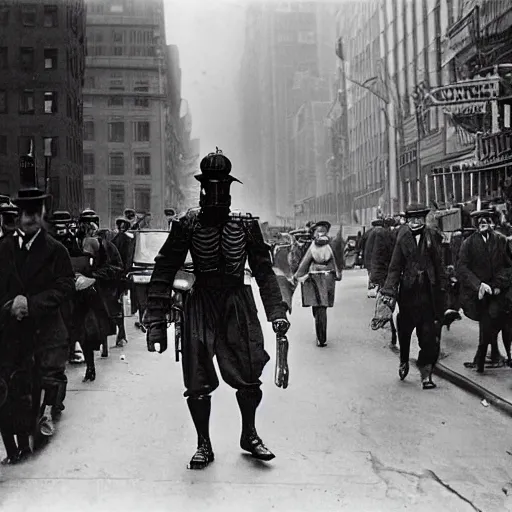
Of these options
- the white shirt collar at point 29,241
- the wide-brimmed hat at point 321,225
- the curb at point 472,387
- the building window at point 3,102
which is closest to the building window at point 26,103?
the building window at point 3,102

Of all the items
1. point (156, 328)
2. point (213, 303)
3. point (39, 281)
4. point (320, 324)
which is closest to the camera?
point (156, 328)

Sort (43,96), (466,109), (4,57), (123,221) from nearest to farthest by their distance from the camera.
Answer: (4,57), (43,96), (123,221), (466,109)

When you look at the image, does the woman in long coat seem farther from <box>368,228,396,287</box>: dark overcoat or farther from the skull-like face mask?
the skull-like face mask

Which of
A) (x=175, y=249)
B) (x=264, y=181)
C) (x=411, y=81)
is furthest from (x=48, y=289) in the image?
(x=411, y=81)

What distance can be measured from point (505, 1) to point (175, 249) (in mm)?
5311

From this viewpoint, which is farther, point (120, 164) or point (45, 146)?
point (120, 164)

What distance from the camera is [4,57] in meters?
7.13

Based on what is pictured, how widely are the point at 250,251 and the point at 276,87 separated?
3.81 meters

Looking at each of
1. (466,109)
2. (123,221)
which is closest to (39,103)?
(123,221)

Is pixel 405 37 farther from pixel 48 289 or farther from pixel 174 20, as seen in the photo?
pixel 48 289

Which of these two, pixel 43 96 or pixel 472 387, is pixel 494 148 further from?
pixel 43 96

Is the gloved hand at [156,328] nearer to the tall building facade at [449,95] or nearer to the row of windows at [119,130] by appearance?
the row of windows at [119,130]

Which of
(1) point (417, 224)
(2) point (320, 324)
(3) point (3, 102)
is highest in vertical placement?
(3) point (3, 102)

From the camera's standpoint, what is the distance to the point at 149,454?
4.98 m
